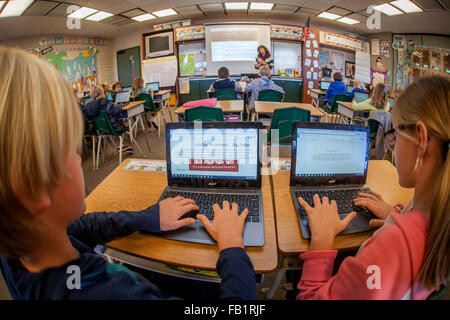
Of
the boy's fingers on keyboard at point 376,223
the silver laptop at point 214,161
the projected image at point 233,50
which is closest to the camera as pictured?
the boy's fingers on keyboard at point 376,223

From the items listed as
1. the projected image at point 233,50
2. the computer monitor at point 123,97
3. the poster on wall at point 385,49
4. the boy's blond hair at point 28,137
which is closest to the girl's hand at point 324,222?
the boy's blond hair at point 28,137

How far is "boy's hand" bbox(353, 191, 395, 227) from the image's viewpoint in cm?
76

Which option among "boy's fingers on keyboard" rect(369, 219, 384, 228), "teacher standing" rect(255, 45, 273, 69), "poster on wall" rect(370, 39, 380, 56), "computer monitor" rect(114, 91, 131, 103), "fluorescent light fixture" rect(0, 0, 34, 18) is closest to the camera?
"boy's fingers on keyboard" rect(369, 219, 384, 228)

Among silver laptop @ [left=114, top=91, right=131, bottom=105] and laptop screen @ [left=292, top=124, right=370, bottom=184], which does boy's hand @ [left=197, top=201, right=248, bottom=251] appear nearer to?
laptop screen @ [left=292, top=124, right=370, bottom=184]

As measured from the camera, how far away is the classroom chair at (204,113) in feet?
7.64

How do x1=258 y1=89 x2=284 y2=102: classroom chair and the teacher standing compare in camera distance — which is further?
the teacher standing

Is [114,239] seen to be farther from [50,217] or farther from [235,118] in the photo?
[235,118]

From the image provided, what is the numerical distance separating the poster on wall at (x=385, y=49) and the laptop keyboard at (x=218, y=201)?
10.7m

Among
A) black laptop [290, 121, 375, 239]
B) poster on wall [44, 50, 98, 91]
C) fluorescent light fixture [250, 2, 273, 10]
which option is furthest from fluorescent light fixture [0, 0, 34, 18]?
black laptop [290, 121, 375, 239]

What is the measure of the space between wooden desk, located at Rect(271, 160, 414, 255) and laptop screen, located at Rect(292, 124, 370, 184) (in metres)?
0.12

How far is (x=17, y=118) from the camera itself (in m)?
0.31

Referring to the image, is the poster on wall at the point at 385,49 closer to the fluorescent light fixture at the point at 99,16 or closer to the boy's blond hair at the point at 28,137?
the fluorescent light fixture at the point at 99,16

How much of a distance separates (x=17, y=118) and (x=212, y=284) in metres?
0.62

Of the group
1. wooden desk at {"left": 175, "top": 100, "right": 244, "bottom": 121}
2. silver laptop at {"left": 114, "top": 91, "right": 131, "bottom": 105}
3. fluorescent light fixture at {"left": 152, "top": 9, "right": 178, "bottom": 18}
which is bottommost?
wooden desk at {"left": 175, "top": 100, "right": 244, "bottom": 121}
